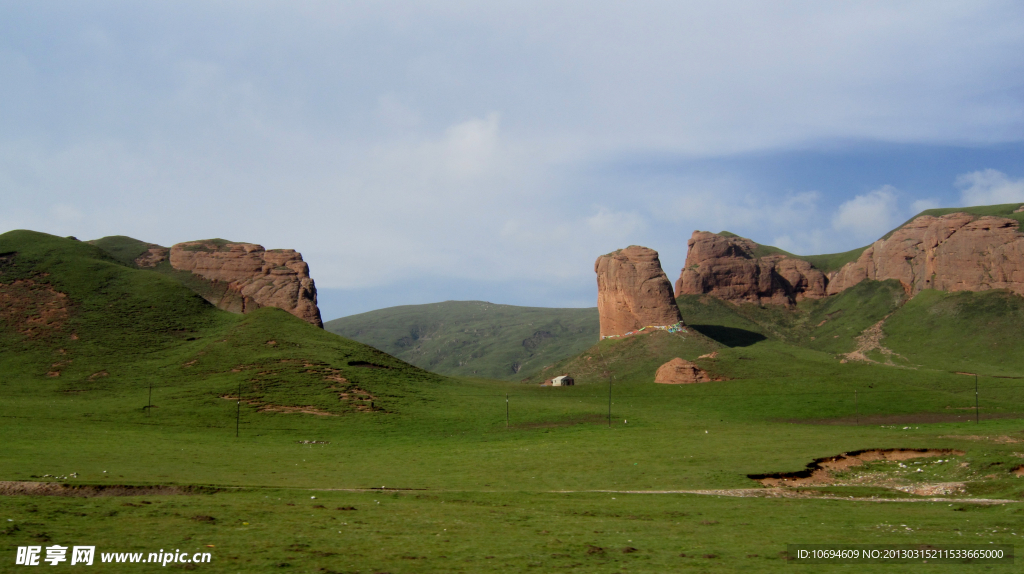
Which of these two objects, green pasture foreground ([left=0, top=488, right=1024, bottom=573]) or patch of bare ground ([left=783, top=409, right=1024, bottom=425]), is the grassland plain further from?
patch of bare ground ([left=783, top=409, right=1024, bottom=425])

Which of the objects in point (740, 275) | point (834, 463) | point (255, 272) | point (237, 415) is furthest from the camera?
point (740, 275)

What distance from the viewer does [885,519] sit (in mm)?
20938

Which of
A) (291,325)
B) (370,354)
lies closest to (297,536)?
(370,354)

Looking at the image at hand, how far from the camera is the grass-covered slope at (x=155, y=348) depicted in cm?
6806

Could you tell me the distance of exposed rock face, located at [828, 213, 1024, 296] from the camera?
A: 134300 mm

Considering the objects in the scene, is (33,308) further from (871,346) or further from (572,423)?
(871,346)

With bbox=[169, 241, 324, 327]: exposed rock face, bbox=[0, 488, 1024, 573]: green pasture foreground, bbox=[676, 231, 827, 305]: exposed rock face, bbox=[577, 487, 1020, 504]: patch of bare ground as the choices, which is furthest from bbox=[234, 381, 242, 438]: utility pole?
bbox=[676, 231, 827, 305]: exposed rock face

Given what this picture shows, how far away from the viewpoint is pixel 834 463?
35562mm

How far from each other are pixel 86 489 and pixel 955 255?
160 m

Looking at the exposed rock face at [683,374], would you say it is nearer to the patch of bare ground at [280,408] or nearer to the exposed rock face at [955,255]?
the patch of bare ground at [280,408]

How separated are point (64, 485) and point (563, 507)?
18.6m

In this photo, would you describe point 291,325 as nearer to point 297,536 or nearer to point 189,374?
point 189,374

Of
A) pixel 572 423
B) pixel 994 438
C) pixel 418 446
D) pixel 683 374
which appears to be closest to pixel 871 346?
pixel 683 374

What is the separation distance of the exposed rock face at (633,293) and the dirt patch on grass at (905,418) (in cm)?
6798
